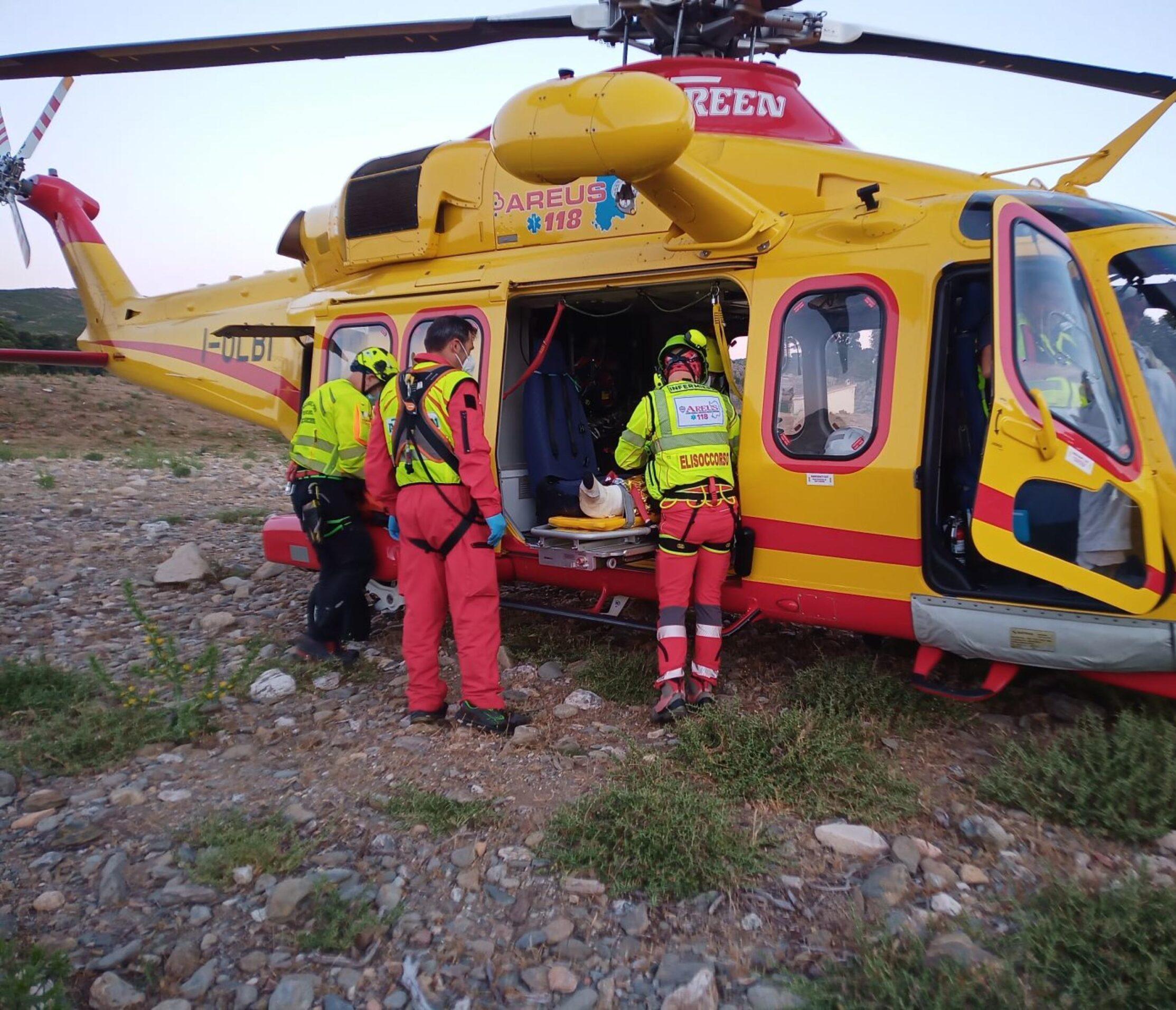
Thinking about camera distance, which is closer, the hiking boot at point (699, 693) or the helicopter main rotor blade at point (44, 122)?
the hiking boot at point (699, 693)

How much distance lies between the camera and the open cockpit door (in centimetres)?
330

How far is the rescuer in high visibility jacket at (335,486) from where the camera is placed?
5.29 m

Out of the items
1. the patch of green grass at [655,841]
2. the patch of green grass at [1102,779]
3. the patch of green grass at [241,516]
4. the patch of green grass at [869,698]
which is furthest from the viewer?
the patch of green grass at [241,516]

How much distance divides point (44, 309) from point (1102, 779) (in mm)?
44135

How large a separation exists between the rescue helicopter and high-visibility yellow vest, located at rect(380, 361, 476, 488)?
864 millimetres

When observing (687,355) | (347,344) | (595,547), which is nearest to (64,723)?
(595,547)

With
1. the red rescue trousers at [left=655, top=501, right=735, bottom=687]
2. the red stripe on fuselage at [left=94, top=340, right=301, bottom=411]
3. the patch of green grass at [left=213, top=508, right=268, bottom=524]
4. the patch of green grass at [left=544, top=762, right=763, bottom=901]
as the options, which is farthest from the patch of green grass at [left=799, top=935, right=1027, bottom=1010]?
the patch of green grass at [left=213, top=508, right=268, bottom=524]

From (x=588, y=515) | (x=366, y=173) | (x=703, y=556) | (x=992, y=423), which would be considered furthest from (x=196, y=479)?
(x=992, y=423)

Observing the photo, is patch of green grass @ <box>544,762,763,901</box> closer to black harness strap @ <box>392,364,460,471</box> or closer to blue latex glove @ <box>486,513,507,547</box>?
blue latex glove @ <box>486,513,507,547</box>

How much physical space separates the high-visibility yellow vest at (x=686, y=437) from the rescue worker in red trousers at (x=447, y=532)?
820 millimetres

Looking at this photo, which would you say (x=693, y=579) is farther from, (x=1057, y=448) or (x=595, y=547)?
(x=1057, y=448)

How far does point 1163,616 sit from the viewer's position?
10.9 ft

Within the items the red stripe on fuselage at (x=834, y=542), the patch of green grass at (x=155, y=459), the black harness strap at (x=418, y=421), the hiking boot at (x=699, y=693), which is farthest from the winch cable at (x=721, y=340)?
the patch of green grass at (x=155, y=459)

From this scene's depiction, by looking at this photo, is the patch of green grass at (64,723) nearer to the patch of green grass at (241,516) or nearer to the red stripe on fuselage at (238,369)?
the red stripe on fuselage at (238,369)
